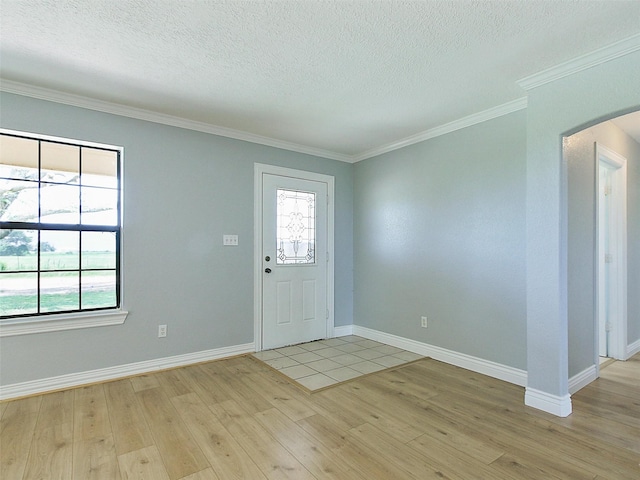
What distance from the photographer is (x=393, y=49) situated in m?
2.19

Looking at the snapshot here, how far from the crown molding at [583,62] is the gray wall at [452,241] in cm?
45

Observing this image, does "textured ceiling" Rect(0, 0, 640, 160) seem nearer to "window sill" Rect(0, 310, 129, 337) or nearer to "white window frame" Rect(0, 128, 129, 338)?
"white window frame" Rect(0, 128, 129, 338)

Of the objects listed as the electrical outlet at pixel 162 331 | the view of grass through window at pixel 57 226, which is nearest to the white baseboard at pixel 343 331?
the electrical outlet at pixel 162 331

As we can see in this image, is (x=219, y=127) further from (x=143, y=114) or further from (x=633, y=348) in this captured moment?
(x=633, y=348)

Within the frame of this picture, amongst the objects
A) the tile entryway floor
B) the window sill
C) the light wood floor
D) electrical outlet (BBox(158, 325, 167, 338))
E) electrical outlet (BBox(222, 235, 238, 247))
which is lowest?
the tile entryway floor

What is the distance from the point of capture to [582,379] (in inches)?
113

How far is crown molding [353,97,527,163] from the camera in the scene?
2979 mm

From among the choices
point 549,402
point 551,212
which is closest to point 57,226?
point 551,212

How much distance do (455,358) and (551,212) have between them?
1.75 metres

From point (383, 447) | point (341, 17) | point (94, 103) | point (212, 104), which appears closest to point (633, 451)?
point (383, 447)

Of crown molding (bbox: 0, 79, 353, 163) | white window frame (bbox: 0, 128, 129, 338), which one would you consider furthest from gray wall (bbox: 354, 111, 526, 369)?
white window frame (bbox: 0, 128, 129, 338)

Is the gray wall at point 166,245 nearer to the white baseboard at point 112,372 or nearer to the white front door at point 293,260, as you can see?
the white baseboard at point 112,372

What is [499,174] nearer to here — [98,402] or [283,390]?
[283,390]

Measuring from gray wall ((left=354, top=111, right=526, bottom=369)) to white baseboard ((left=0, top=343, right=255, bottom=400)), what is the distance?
74.3 inches
